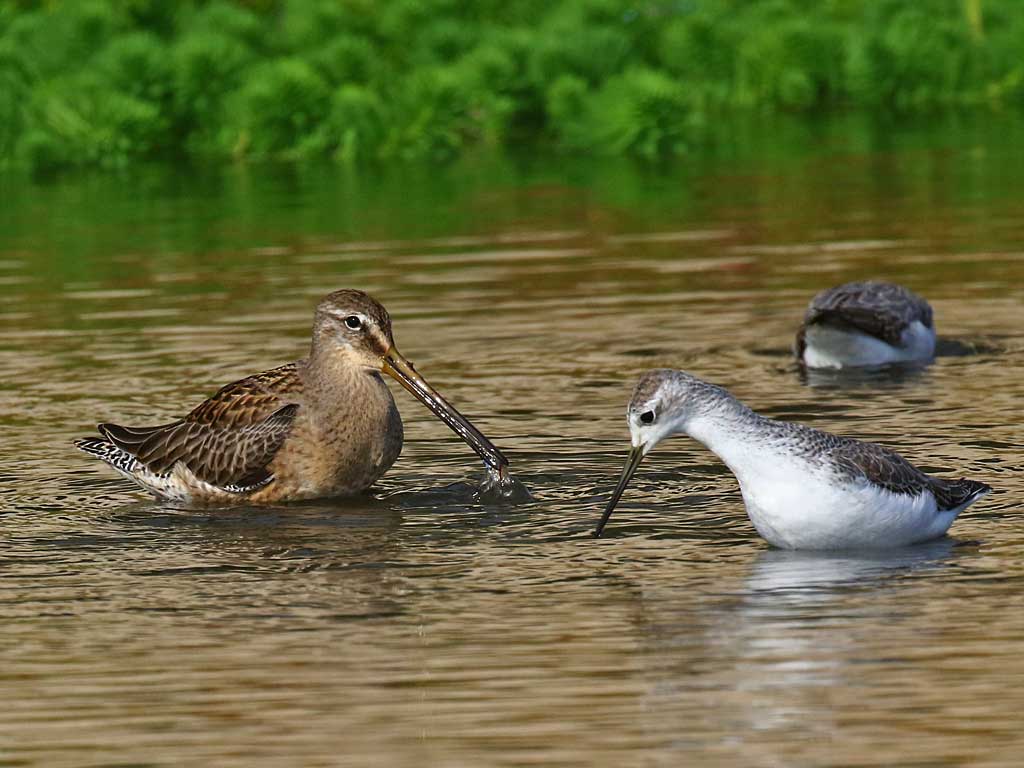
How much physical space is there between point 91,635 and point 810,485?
2.88 m

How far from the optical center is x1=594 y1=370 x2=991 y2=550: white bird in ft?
31.3

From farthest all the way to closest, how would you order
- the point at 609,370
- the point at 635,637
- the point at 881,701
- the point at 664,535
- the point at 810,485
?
1. the point at 609,370
2. the point at 664,535
3. the point at 810,485
4. the point at 635,637
5. the point at 881,701

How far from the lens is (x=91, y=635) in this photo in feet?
29.4

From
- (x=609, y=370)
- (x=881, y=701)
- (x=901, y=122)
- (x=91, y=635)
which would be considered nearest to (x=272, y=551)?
(x=91, y=635)

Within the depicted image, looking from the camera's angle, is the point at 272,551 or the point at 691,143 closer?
the point at 272,551

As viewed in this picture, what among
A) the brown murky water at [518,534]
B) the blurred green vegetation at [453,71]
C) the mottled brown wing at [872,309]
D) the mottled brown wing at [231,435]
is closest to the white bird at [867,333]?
the mottled brown wing at [872,309]

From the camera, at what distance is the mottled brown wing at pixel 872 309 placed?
14812 mm

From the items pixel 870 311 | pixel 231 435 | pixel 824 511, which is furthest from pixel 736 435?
pixel 870 311

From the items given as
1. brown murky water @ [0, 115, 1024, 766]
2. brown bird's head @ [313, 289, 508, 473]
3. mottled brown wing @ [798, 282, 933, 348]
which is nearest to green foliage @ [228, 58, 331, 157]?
brown murky water @ [0, 115, 1024, 766]

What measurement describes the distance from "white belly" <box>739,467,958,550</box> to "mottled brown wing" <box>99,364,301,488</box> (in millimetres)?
2773

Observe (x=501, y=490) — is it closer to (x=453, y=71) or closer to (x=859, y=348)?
(x=859, y=348)

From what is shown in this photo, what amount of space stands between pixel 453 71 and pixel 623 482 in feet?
59.9

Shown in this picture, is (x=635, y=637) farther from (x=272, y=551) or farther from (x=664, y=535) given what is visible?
(x=272, y=551)

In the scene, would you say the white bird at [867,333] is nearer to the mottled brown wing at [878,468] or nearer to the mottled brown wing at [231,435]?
the mottled brown wing at [231,435]
